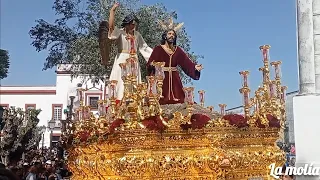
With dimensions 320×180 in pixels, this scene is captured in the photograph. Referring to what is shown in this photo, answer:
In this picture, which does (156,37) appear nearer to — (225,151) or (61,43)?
(61,43)

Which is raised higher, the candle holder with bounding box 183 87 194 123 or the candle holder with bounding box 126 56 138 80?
the candle holder with bounding box 126 56 138 80

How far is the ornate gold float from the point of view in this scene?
226 inches

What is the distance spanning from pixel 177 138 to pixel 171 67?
195cm

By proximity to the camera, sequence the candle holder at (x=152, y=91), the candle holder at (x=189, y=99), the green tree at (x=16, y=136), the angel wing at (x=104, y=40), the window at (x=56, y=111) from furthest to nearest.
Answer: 1. the window at (x=56, y=111)
2. the green tree at (x=16, y=136)
3. the angel wing at (x=104, y=40)
4. the candle holder at (x=189, y=99)
5. the candle holder at (x=152, y=91)

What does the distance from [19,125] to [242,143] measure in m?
19.5

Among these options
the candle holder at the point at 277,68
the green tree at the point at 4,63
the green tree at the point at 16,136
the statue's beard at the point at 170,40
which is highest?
the green tree at the point at 4,63

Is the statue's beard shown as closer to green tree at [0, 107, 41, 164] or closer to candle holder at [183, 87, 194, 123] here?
candle holder at [183, 87, 194, 123]

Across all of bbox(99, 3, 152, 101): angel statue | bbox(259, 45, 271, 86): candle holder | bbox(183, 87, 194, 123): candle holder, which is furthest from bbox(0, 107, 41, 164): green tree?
bbox(259, 45, 271, 86): candle holder

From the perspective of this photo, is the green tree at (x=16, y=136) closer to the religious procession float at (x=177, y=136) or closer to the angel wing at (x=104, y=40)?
the angel wing at (x=104, y=40)

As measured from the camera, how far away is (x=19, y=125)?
23.9 metres

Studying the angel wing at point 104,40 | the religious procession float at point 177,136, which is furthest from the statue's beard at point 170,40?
the religious procession float at point 177,136

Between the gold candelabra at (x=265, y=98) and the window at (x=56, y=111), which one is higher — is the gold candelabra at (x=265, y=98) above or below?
below

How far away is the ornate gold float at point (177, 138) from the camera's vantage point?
5.74 m

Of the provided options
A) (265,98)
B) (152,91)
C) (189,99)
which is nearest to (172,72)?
(189,99)
